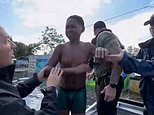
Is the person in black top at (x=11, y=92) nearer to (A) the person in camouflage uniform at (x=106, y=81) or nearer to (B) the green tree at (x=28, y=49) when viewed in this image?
(A) the person in camouflage uniform at (x=106, y=81)

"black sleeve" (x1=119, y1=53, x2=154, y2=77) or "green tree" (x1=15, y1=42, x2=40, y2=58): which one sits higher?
"green tree" (x1=15, y1=42, x2=40, y2=58)

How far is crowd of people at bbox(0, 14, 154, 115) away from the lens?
1.84 metres

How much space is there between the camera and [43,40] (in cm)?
3494

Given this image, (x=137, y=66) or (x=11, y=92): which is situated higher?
(x=137, y=66)

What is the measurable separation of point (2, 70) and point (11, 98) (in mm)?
253

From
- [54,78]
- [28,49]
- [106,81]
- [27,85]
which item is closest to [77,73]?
[106,81]

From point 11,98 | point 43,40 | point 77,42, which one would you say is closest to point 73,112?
point 77,42

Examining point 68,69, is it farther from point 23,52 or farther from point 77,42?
point 23,52

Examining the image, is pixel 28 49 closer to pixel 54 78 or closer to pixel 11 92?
pixel 54 78

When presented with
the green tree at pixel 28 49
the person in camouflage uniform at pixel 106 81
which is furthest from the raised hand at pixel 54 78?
the green tree at pixel 28 49

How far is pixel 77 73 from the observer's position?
9.68 feet

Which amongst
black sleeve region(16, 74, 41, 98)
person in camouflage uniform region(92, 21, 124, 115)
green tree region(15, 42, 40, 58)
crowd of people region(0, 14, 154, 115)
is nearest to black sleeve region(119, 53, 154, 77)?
crowd of people region(0, 14, 154, 115)

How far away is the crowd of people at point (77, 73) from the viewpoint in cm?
184

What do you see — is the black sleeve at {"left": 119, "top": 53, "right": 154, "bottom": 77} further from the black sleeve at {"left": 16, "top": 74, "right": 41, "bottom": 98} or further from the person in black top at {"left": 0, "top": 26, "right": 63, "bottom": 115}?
the black sleeve at {"left": 16, "top": 74, "right": 41, "bottom": 98}
